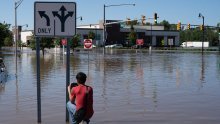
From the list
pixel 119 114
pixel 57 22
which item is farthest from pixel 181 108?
pixel 57 22

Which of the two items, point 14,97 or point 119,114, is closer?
point 119,114

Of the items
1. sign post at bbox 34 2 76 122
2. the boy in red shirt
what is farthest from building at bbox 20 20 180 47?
the boy in red shirt

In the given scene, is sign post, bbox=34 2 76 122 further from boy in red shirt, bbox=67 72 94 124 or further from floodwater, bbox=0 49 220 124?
floodwater, bbox=0 49 220 124

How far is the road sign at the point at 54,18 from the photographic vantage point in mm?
9062

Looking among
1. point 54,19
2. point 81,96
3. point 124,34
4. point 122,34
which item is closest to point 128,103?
point 54,19

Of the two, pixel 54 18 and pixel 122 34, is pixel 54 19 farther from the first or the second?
pixel 122 34

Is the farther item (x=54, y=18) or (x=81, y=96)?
(x=54, y=18)

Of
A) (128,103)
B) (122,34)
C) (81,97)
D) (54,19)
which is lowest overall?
(128,103)

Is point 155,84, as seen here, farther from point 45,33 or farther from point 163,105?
point 45,33

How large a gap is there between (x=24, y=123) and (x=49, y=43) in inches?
2440

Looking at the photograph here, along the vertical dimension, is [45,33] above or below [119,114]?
above

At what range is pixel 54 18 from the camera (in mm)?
9148

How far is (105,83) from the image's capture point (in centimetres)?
2048

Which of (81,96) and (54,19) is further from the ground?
(54,19)
